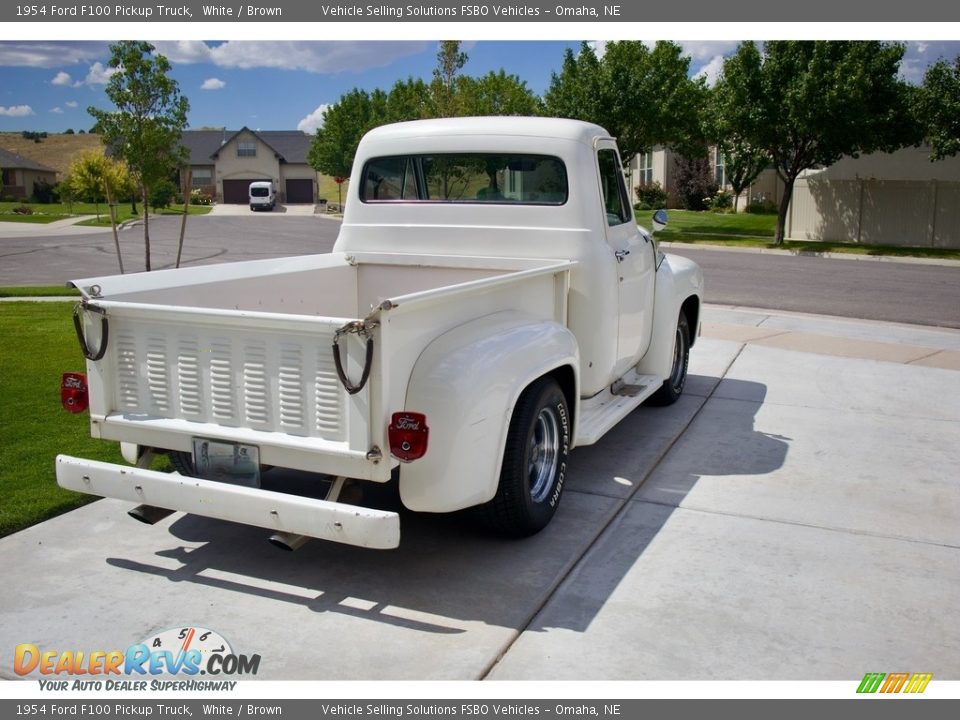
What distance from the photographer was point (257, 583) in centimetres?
455

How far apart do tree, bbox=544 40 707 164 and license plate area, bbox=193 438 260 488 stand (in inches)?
1058

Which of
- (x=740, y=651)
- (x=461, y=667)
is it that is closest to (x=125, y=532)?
(x=461, y=667)

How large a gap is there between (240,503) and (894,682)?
9.17 feet

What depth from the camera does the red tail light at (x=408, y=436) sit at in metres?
3.99

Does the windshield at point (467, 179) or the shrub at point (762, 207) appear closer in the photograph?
the windshield at point (467, 179)

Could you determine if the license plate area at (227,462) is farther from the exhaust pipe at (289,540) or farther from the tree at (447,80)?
the tree at (447,80)

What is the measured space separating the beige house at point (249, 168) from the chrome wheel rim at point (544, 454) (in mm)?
77307

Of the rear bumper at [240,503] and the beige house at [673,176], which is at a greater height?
the beige house at [673,176]

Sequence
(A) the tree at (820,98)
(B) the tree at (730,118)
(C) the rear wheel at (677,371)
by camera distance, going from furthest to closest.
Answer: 1. (B) the tree at (730,118)
2. (A) the tree at (820,98)
3. (C) the rear wheel at (677,371)

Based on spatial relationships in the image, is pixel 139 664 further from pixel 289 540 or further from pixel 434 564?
pixel 434 564

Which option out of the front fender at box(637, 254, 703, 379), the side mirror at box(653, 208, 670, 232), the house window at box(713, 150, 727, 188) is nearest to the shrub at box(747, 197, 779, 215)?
the house window at box(713, 150, 727, 188)

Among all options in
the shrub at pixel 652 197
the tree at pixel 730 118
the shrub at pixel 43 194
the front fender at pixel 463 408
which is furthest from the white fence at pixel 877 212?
the shrub at pixel 43 194

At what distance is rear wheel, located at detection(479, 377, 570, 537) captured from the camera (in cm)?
472

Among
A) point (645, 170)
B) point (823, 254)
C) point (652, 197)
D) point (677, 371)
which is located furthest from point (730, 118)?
point (645, 170)
